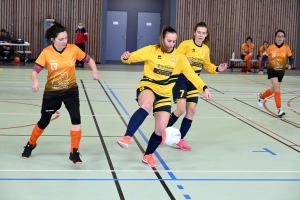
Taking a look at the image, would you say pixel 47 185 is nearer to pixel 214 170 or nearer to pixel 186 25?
pixel 214 170

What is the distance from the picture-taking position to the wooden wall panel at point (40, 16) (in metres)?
24.8

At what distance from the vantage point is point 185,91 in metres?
7.23

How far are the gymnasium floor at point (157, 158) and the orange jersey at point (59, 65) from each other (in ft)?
3.19

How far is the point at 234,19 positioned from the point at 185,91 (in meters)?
19.9

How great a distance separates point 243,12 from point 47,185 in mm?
22487

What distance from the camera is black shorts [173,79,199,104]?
23.7 feet

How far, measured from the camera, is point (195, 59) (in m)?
7.47

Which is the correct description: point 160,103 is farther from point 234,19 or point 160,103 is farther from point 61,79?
point 234,19

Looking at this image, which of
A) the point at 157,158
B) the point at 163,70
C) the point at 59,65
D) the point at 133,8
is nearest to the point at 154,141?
the point at 157,158

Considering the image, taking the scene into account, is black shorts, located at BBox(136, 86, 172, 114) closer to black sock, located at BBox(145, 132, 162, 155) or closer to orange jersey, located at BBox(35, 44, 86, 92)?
black sock, located at BBox(145, 132, 162, 155)

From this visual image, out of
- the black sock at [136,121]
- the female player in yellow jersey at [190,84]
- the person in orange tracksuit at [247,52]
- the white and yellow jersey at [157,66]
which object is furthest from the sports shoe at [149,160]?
the person in orange tracksuit at [247,52]

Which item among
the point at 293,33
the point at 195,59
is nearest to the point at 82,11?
the point at 293,33

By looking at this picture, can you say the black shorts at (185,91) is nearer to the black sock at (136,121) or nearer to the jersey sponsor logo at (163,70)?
the jersey sponsor logo at (163,70)

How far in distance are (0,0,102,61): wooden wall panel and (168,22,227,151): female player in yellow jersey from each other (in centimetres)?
1856
